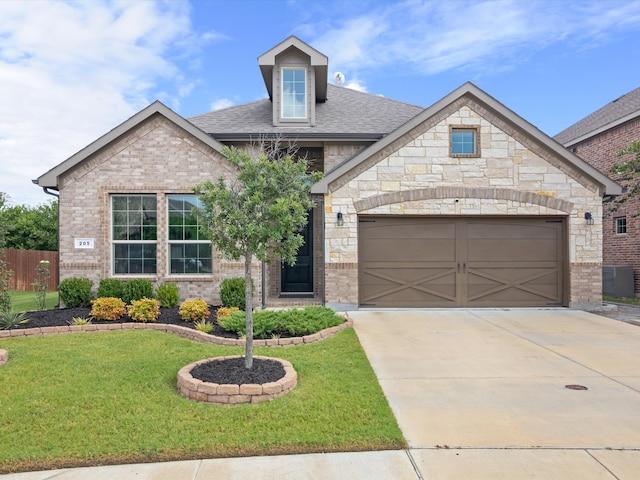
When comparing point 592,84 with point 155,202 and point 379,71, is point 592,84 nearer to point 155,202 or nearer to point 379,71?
point 379,71

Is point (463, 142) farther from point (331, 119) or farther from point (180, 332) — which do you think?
point (180, 332)

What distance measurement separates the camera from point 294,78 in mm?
13234

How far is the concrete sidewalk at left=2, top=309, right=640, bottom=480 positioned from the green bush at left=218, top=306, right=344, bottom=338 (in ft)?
2.91

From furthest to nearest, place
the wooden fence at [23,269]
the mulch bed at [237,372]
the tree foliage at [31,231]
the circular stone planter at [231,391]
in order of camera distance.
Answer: the tree foliage at [31,231], the wooden fence at [23,269], the mulch bed at [237,372], the circular stone planter at [231,391]

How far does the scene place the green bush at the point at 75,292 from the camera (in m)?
10.3

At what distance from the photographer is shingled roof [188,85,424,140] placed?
474 inches

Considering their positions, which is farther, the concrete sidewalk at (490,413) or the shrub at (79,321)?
the shrub at (79,321)

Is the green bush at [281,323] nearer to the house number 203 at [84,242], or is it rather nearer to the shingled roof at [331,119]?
the house number 203 at [84,242]

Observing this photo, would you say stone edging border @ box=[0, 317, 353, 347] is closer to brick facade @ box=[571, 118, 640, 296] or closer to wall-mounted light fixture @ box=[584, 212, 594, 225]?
wall-mounted light fixture @ box=[584, 212, 594, 225]

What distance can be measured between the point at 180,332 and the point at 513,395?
5947mm

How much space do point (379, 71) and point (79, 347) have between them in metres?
16.6

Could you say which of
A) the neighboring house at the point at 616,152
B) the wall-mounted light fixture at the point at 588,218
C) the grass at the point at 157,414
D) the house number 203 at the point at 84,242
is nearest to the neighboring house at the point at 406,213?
the house number 203 at the point at 84,242

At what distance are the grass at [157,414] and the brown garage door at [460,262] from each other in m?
4.90

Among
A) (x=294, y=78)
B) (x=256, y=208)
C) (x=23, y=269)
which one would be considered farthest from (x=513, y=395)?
(x=23, y=269)
